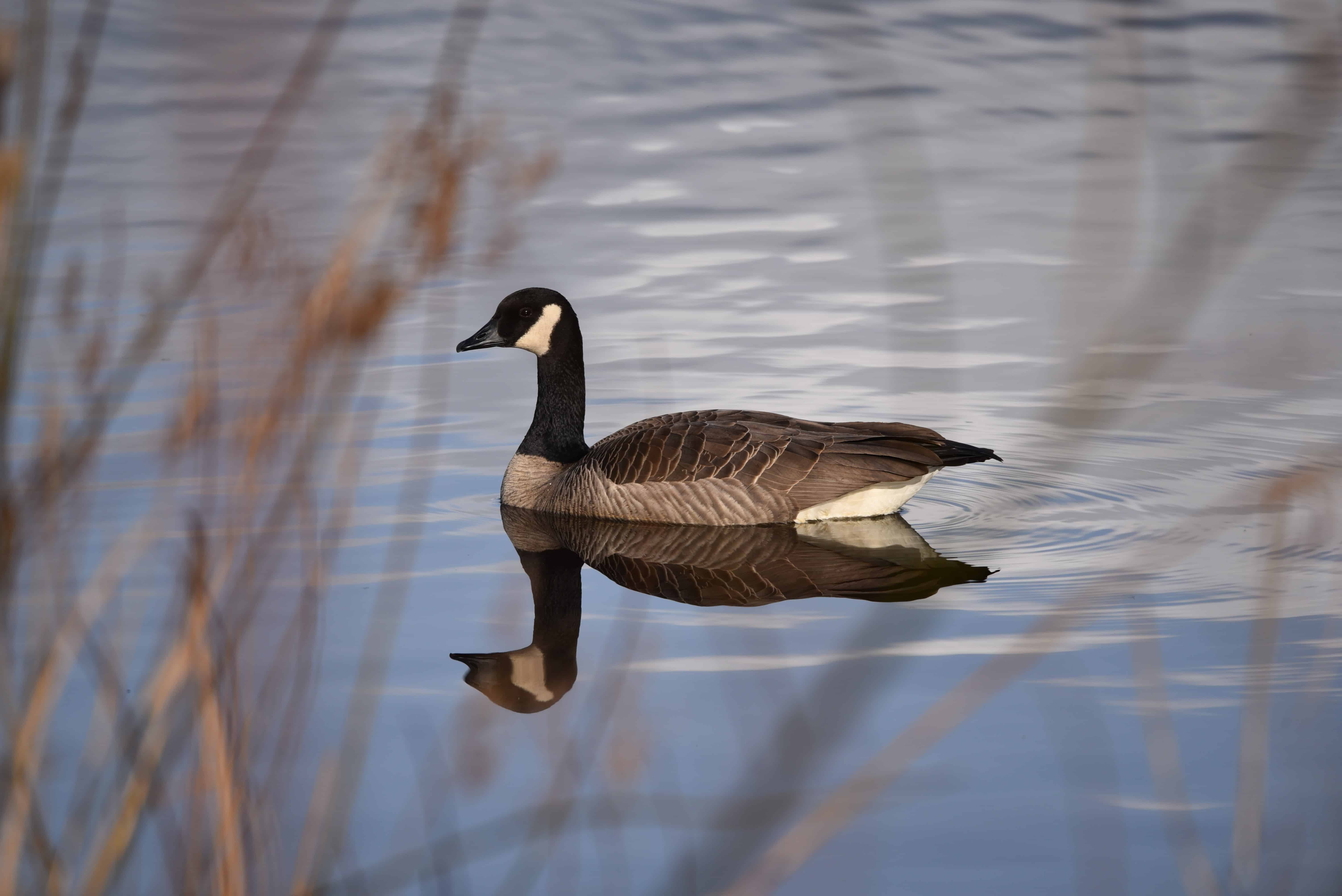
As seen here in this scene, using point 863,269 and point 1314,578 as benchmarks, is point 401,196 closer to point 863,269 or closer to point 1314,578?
point 1314,578

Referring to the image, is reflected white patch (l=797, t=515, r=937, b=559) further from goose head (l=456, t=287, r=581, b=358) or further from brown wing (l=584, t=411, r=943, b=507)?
goose head (l=456, t=287, r=581, b=358)

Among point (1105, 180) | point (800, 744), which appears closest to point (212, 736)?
point (800, 744)

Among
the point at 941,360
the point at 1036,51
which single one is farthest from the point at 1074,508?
the point at 1036,51

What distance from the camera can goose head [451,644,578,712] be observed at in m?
5.58

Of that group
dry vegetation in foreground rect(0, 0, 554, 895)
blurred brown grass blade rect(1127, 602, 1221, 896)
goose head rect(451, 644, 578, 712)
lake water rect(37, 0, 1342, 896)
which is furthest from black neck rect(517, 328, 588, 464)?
dry vegetation in foreground rect(0, 0, 554, 895)

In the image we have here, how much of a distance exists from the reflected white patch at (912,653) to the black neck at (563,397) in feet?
10.6

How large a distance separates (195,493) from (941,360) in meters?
5.26

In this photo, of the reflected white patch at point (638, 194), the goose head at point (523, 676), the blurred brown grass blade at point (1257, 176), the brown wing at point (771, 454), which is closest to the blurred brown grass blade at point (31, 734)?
the blurred brown grass blade at point (1257, 176)

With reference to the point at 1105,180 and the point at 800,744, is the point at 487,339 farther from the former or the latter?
the point at 1105,180

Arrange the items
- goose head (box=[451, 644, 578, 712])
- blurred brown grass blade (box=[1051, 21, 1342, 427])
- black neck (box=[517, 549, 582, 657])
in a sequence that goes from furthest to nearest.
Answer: black neck (box=[517, 549, 582, 657]), goose head (box=[451, 644, 578, 712]), blurred brown grass blade (box=[1051, 21, 1342, 427])

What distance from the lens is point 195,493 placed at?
7.84 m

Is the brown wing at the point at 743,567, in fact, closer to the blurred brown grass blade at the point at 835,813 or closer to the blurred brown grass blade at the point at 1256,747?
the blurred brown grass blade at the point at 1256,747

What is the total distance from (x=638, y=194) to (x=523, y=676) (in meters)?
10.5

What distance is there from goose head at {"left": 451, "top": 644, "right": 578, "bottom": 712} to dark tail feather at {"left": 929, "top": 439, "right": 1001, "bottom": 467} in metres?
2.74
